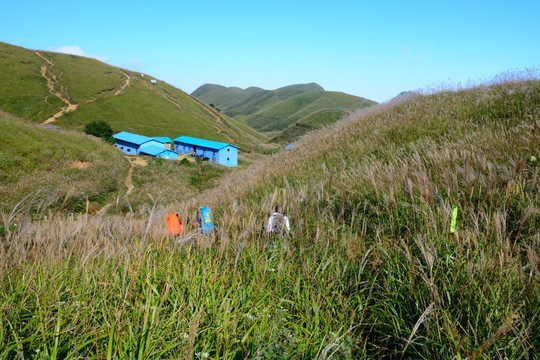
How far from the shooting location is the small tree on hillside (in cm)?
5991

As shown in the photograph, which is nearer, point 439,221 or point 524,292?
point 524,292

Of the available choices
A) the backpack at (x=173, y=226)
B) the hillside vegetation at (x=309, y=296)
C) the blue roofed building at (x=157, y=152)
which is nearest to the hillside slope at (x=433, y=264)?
the hillside vegetation at (x=309, y=296)

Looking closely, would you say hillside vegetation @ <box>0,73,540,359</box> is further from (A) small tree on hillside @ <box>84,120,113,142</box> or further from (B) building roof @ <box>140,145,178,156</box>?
(A) small tree on hillside @ <box>84,120,113,142</box>

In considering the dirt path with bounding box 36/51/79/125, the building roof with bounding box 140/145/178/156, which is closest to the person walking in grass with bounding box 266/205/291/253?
the building roof with bounding box 140/145/178/156

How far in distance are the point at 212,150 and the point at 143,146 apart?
42.0 ft

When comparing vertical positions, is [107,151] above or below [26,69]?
below

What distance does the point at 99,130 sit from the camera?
6100 cm

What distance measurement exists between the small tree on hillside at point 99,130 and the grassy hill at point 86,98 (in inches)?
194

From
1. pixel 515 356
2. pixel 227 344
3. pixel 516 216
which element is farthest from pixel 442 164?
pixel 227 344

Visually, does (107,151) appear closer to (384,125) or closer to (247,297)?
(384,125)

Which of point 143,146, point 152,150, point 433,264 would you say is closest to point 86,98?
point 143,146

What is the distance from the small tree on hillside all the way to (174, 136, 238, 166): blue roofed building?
14.2 m

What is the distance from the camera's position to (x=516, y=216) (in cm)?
246

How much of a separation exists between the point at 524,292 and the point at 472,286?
25cm
